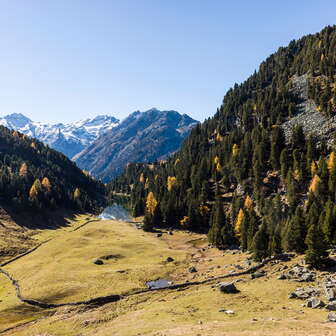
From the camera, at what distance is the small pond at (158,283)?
2671 inches

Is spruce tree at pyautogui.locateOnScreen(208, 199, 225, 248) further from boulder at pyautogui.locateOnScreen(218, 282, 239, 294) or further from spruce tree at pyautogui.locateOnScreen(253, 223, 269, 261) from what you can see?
boulder at pyautogui.locateOnScreen(218, 282, 239, 294)

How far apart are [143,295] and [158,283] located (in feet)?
32.2

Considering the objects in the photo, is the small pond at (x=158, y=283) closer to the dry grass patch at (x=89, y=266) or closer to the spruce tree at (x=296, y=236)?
the dry grass patch at (x=89, y=266)

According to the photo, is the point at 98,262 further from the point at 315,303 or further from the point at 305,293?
the point at 315,303

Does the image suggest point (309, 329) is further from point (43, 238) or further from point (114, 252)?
point (43, 238)

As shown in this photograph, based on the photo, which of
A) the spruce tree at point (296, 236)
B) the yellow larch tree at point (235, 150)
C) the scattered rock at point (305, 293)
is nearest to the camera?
the scattered rock at point (305, 293)

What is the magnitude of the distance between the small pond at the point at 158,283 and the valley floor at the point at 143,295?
1476 millimetres

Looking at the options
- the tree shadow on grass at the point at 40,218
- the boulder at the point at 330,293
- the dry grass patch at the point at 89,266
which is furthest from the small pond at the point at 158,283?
the tree shadow on grass at the point at 40,218

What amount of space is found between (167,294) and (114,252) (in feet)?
132

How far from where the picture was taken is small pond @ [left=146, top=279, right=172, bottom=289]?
2671 inches

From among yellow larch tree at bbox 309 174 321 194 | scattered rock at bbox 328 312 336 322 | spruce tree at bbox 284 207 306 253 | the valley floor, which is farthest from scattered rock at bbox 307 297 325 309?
yellow larch tree at bbox 309 174 321 194

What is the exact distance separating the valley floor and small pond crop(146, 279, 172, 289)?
4.84ft

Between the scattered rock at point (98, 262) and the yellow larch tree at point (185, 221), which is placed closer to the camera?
the scattered rock at point (98, 262)

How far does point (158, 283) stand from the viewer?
7094 centimetres
